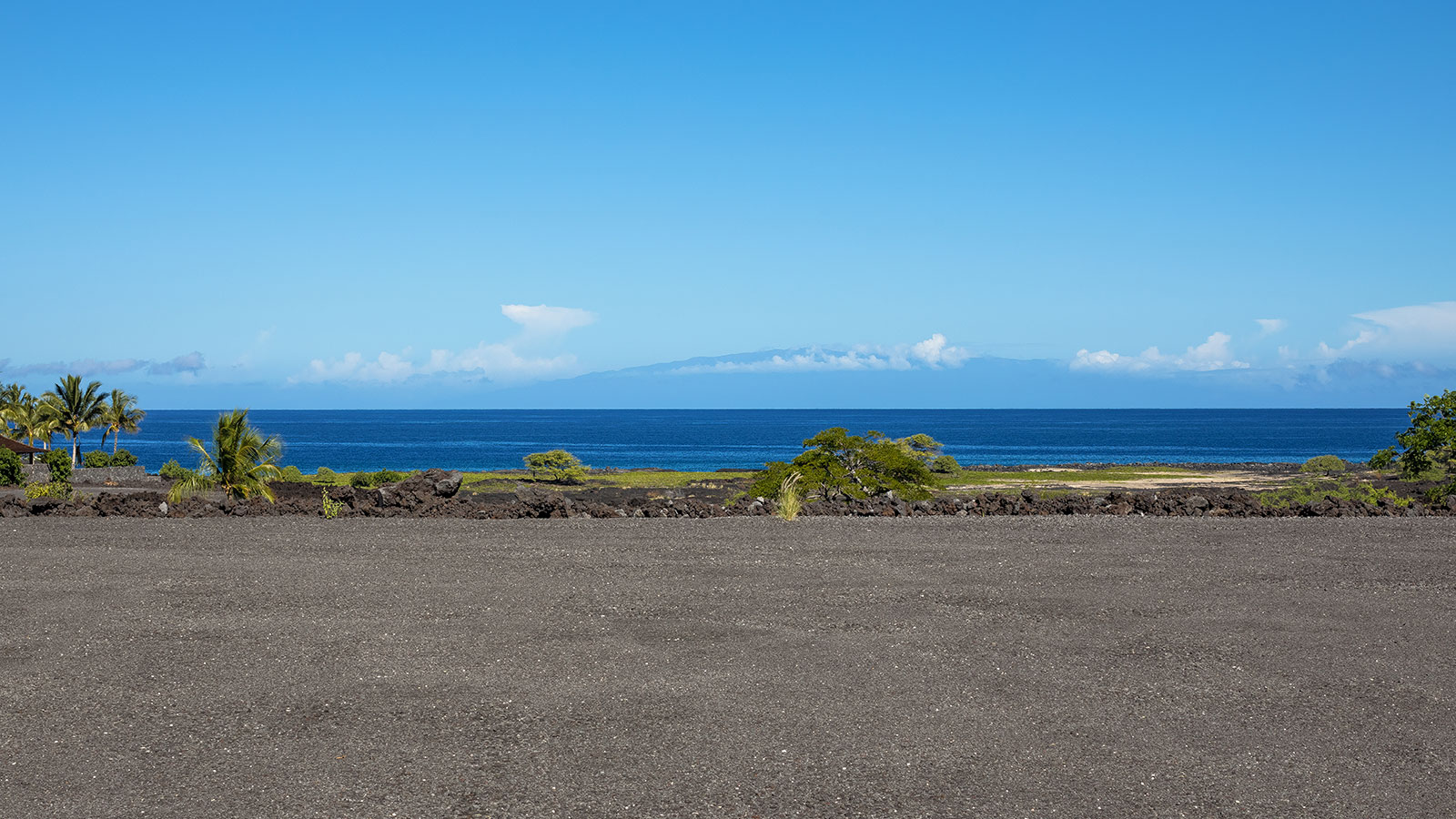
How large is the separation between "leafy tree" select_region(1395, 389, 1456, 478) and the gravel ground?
963 cm

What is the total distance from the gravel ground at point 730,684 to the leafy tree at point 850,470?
8180 millimetres

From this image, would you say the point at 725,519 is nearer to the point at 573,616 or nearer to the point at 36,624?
the point at 573,616

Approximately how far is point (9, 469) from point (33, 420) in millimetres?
30075

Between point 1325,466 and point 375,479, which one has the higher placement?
point 375,479

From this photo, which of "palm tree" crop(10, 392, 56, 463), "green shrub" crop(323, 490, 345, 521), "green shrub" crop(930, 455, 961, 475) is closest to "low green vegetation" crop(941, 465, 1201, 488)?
"green shrub" crop(930, 455, 961, 475)

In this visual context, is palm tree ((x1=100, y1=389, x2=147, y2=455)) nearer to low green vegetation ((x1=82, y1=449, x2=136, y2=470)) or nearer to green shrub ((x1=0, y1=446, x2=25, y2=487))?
low green vegetation ((x1=82, y1=449, x2=136, y2=470))

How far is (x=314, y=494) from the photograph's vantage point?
30.4 metres

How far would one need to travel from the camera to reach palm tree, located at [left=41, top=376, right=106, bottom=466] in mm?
57562

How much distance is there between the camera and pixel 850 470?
21.2 meters

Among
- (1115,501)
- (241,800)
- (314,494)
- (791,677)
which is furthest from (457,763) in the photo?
(314,494)

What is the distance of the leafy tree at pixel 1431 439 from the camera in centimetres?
1972

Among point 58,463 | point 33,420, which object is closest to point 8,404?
point 33,420

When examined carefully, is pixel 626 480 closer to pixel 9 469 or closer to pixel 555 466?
pixel 555 466

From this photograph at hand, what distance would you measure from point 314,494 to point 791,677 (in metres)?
26.9
